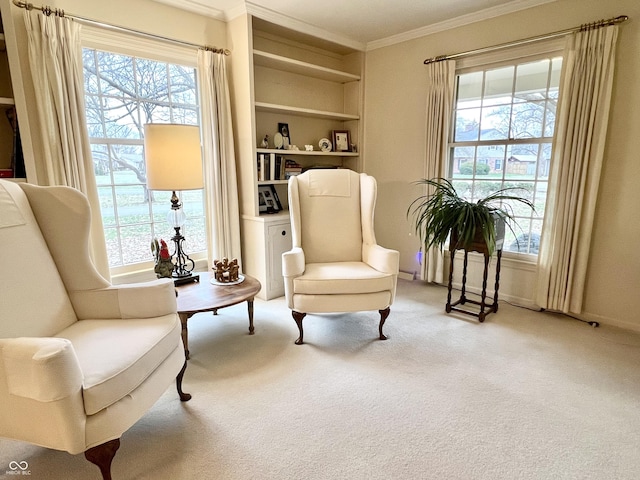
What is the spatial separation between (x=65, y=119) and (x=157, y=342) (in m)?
1.73

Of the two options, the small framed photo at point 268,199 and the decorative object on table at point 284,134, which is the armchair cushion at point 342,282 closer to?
the small framed photo at point 268,199

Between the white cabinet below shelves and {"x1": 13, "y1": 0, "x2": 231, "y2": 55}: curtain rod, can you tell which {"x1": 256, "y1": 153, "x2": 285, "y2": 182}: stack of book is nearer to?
the white cabinet below shelves

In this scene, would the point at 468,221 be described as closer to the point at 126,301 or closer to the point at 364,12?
the point at 364,12

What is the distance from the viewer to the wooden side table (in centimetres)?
205

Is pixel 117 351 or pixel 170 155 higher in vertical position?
pixel 170 155

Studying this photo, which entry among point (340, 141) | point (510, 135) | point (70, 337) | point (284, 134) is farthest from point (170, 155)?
point (510, 135)

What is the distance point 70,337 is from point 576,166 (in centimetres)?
327

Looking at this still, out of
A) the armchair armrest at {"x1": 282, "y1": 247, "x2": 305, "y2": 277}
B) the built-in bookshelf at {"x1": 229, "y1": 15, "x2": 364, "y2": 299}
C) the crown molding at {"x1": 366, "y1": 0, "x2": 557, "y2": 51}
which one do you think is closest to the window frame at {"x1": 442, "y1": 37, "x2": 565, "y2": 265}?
the crown molding at {"x1": 366, "y1": 0, "x2": 557, "y2": 51}

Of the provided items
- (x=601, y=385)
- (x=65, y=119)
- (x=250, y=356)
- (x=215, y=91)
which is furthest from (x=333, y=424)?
(x=215, y=91)

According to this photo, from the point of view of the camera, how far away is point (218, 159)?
10.2 ft

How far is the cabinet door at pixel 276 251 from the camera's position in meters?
3.23

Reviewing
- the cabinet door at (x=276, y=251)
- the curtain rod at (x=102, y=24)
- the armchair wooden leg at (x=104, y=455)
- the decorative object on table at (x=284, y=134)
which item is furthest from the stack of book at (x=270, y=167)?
the armchair wooden leg at (x=104, y=455)

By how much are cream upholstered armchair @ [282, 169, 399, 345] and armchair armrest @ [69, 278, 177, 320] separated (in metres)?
0.85

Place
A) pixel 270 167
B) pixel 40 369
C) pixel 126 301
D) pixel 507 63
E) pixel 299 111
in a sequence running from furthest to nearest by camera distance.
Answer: pixel 299 111 < pixel 270 167 < pixel 507 63 < pixel 126 301 < pixel 40 369
